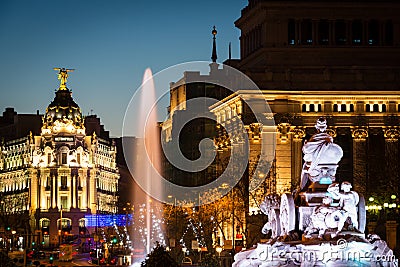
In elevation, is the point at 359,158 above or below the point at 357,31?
below

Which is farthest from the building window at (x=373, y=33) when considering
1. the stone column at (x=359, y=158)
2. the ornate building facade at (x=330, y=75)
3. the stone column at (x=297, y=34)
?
the stone column at (x=359, y=158)

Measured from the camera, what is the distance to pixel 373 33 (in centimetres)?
15675

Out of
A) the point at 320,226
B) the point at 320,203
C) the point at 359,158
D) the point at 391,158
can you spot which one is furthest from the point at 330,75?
the point at 320,226

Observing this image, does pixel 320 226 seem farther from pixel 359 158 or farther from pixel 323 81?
pixel 323 81

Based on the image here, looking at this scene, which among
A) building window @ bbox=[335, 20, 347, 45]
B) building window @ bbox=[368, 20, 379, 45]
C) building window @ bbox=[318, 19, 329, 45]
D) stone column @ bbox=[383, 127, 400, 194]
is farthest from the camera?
building window @ bbox=[368, 20, 379, 45]

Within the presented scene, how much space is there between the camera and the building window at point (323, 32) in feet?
510

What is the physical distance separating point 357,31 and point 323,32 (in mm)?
→ 3816

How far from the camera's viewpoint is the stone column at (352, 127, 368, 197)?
12306 cm

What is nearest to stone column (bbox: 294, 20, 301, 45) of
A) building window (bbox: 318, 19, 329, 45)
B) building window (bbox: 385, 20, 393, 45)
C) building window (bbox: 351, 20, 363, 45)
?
building window (bbox: 318, 19, 329, 45)

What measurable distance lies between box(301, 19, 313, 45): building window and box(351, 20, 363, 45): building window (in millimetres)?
4826

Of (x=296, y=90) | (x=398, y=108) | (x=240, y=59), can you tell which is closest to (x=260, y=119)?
(x=296, y=90)

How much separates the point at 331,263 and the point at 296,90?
9377 centimetres

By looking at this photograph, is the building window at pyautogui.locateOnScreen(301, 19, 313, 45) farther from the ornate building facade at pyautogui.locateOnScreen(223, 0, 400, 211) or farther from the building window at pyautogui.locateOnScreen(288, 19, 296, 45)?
the building window at pyautogui.locateOnScreen(288, 19, 296, 45)

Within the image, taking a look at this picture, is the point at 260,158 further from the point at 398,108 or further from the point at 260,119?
the point at 398,108
